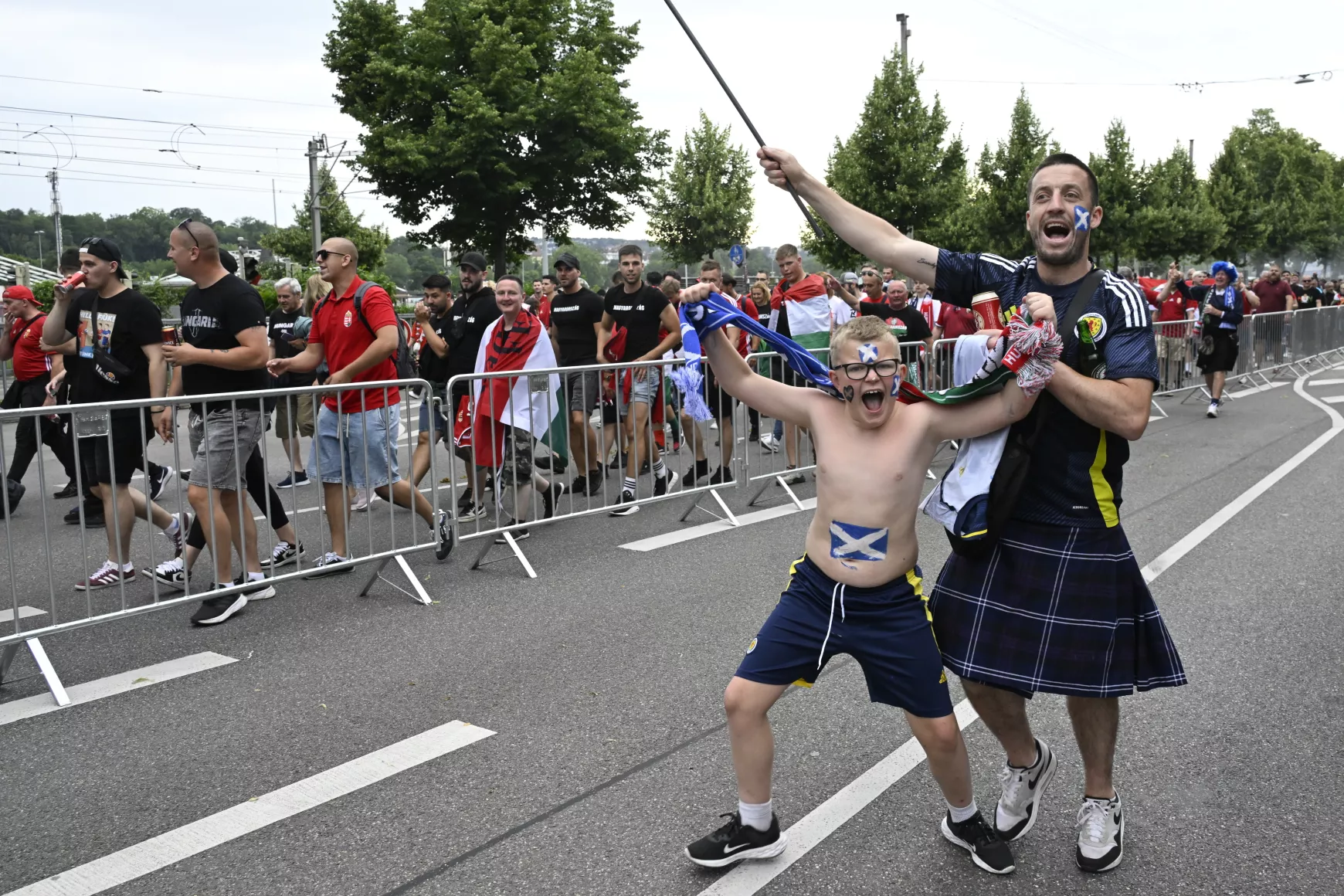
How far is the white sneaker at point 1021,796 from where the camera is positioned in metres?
3.38

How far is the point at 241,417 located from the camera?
20.2ft

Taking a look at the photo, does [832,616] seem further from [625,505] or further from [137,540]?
[137,540]

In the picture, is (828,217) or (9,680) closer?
(828,217)

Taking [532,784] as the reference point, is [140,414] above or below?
above

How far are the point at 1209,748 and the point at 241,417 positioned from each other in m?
4.86

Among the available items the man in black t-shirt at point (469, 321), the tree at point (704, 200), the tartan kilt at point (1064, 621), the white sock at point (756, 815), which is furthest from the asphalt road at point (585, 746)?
the tree at point (704, 200)

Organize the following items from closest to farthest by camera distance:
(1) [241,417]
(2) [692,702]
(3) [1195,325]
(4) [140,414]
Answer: (2) [692,702], (4) [140,414], (1) [241,417], (3) [1195,325]

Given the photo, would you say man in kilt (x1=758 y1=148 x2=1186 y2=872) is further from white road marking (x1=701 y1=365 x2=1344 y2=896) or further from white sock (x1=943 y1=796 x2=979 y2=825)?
white road marking (x1=701 y1=365 x2=1344 y2=896)

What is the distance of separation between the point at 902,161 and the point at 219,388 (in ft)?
102

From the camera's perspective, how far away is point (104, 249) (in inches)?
255

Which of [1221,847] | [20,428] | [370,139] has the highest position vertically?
[370,139]

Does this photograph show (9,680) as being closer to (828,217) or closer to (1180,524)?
(828,217)

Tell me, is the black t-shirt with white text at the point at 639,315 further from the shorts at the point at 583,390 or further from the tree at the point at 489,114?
the tree at the point at 489,114

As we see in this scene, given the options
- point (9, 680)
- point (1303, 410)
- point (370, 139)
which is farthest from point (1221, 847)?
point (370, 139)
